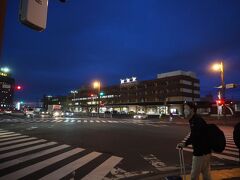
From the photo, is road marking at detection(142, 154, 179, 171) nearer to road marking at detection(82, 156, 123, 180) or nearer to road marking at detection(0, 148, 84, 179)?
road marking at detection(82, 156, 123, 180)

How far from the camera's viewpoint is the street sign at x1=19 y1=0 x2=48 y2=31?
91.7 inches

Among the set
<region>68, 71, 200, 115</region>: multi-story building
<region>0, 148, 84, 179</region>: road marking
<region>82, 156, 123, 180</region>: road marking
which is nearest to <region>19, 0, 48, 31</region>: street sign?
<region>82, 156, 123, 180</region>: road marking

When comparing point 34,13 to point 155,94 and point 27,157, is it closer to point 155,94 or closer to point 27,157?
point 27,157

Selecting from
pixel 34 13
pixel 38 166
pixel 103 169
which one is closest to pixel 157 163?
pixel 103 169

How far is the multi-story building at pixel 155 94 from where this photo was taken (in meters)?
88.0

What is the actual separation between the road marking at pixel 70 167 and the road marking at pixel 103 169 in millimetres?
642

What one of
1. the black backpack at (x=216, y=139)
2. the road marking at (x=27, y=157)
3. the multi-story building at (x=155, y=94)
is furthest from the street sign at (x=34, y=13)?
the multi-story building at (x=155, y=94)

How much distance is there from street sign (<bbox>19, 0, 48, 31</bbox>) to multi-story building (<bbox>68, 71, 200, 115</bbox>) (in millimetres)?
72301

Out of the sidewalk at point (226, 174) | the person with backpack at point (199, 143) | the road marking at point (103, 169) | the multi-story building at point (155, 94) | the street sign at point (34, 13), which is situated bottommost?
the road marking at point (103, 169)

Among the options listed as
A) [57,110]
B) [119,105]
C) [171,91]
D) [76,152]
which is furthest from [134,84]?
[76,152]

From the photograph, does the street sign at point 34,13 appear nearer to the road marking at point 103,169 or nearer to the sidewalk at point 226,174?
the road marking at point 103,169

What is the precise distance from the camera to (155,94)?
96688 millimetres

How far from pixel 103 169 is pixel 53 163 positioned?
182 cm

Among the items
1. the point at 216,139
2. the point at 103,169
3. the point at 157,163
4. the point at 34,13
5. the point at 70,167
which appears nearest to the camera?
the point at 34,13
